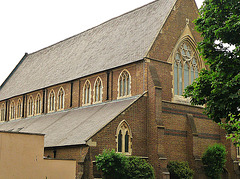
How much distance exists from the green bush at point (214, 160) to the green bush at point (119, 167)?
6.43m

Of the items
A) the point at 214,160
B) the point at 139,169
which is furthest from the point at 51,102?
the point at 214,160

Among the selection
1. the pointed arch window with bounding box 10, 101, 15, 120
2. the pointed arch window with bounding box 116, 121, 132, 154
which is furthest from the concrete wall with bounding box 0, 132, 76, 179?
the pointed arch window with bounding box 10, 101, 15, 120

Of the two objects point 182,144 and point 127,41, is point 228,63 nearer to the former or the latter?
point 182,144

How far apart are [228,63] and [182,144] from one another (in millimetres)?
13487

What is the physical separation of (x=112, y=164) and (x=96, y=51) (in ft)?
51.7

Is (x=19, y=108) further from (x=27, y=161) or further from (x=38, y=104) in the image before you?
(x=27, y=161)

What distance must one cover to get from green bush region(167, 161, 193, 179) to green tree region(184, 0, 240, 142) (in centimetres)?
974

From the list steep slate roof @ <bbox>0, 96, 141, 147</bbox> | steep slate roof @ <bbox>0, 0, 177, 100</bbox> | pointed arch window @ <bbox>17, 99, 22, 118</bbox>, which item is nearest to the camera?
steep slate roof @ <bbox>0, 96, 141, 147</bbox>

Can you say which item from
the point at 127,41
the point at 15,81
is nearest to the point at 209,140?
the point at 127,41

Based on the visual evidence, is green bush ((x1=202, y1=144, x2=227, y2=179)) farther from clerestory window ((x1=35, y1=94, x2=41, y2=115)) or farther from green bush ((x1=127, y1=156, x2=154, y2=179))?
clerestory window ((x1=35, y1=94, x2=41, y2=115))

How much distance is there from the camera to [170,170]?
2844cm

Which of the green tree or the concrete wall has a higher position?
the green tree

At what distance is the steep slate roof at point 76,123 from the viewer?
89.9 ft

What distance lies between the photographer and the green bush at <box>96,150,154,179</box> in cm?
2436
